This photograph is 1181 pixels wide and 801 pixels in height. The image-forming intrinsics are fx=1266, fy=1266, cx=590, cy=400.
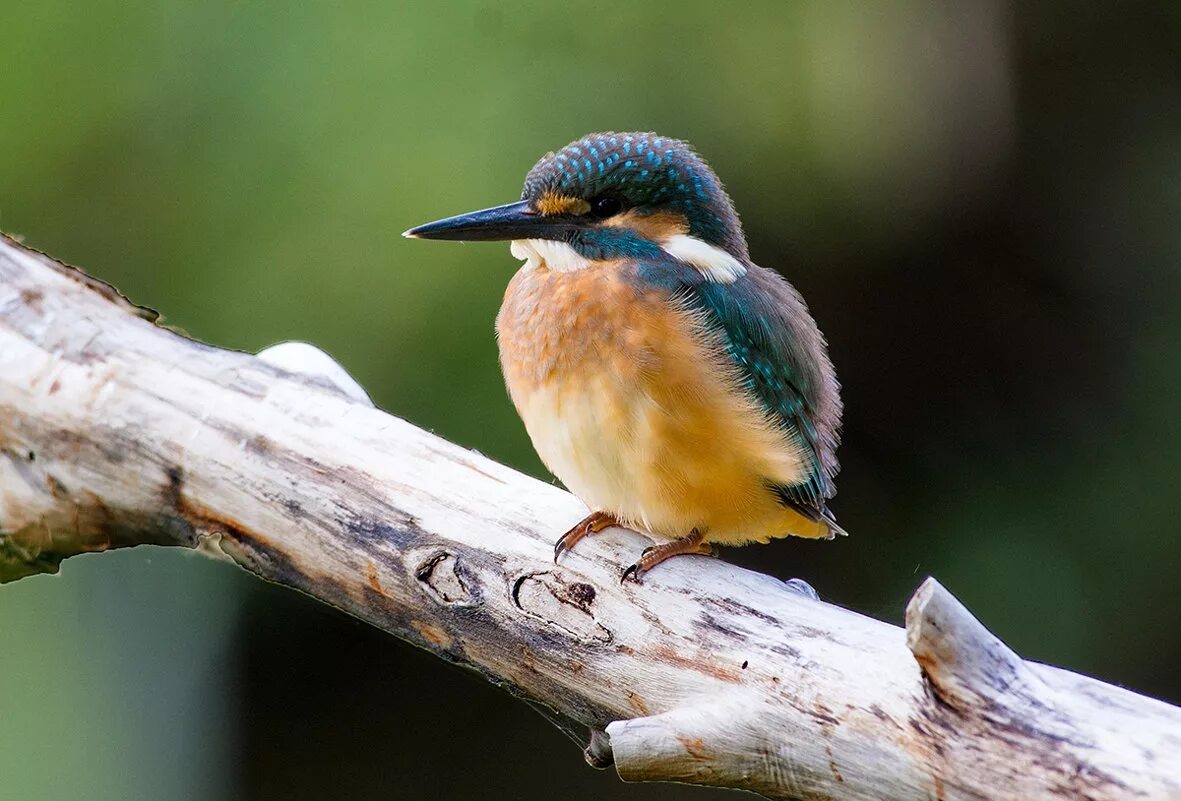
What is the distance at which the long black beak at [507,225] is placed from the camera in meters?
2.23

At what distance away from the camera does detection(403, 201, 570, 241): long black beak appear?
223 centimetres

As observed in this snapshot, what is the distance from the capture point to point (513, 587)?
179cm

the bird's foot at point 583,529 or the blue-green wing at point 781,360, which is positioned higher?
the blue-green wing at point 781,360

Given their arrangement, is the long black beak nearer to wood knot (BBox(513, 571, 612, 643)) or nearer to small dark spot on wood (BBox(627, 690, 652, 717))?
wood knot (BBox(513, 571, 612, 643))

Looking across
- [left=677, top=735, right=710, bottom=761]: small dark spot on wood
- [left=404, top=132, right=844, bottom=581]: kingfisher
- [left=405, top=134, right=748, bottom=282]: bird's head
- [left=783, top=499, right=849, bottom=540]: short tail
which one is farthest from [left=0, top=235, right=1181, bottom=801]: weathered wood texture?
[left=405, top=134, right=748, bottom=282]: bird's head

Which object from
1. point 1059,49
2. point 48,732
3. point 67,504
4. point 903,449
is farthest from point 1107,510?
point 48,732

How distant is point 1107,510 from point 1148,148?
3.15ft

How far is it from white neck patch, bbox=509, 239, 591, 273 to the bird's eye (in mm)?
80

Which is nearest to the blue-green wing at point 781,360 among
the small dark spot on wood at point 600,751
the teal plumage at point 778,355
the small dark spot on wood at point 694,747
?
the teal plumage at point 778,355

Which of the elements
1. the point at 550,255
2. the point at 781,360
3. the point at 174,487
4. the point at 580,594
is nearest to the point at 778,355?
the point at 781,360

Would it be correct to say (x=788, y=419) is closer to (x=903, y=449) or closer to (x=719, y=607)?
(x=719, y=607)

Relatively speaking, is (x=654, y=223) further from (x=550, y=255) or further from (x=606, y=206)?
(x=550, y=255)

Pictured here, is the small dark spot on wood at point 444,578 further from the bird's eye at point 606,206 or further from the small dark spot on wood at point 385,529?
the bird's eye at point 606,206

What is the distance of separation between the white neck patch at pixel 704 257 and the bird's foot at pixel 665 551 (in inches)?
18.3
